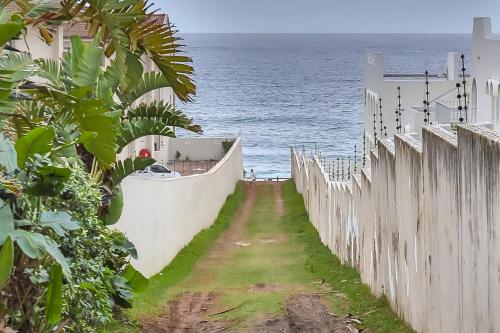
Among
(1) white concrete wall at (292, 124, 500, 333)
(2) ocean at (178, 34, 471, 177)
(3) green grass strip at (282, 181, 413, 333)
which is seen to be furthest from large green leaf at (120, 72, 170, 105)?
Result: (2) ocean at (178, 34, 471, 177)

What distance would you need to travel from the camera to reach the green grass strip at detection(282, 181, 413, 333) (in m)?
12.1

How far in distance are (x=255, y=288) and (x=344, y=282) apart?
1.62 metres

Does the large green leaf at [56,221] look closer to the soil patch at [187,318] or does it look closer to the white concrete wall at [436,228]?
the white concrete wall at [436,228]

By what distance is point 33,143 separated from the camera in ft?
21.8

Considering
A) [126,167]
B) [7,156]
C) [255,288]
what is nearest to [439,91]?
[255,288]

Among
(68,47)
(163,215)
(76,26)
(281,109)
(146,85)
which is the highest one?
(76,26)

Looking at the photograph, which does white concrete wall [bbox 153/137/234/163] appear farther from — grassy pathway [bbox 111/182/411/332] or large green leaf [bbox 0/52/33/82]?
large green leaf [bbox 0/52/33/82]

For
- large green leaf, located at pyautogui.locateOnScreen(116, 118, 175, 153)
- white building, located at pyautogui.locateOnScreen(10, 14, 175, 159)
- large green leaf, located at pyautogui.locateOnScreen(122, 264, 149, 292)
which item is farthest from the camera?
white building, located at pyautogui.locateOnScreen(10, 14, 175, 159)

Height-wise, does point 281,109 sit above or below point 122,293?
below

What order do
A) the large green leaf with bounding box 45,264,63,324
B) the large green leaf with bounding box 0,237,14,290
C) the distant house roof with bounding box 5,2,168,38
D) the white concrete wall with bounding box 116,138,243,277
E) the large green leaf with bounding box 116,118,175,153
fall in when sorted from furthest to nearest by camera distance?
the white concrete wall with bounding box 116,138,243,277
the large green leaf with bounding box 116,118,175,153
the distant house roof with bounding box 5,2,168,38
the large green leaf with bounding box 45,264,63,324
the large green leaf with bounding box 0,237,14,290

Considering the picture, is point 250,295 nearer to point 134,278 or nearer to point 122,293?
point 134,278

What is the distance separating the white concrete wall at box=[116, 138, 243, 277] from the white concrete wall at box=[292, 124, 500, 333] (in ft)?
Answer: 12.7

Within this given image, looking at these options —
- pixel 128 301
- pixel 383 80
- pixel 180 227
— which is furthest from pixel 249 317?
pixel 383 80

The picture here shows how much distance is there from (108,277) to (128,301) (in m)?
1.31
